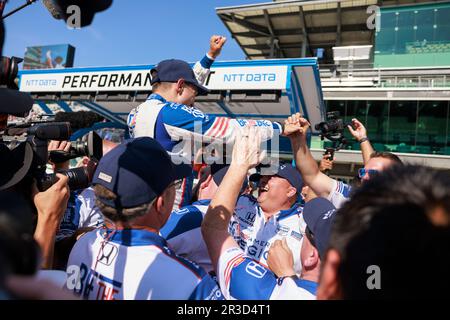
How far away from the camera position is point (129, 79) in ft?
24.2

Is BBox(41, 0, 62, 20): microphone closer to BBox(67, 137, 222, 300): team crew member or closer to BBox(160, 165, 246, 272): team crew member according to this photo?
BBox(67, 137, 222, 300): team crew member

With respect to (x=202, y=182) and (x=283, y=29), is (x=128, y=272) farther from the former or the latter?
(x=283, y=29)

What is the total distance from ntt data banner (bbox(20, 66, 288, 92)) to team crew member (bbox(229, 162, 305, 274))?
11.3 feet

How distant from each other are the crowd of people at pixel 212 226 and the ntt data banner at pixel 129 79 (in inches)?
141

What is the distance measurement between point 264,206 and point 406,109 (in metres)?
19.0

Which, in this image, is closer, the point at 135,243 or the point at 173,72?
the point at 135,243

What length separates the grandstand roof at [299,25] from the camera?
22.1 metres

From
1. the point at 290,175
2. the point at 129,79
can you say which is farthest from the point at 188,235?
the point at 129,79

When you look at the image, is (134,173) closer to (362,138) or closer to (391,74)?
(362,138)

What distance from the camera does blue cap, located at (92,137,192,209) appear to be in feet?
4.08

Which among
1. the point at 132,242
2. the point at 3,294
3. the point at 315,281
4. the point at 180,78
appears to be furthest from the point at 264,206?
the point at 3,294

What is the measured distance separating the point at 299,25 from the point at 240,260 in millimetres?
26799
